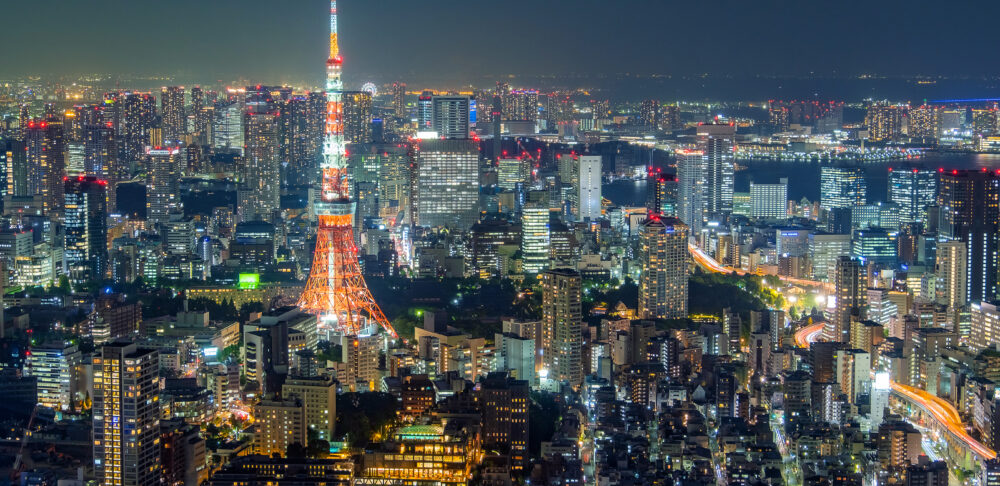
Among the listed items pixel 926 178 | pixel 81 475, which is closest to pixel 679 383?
pixel 81 475

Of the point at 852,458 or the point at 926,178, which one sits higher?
the point at 926,178

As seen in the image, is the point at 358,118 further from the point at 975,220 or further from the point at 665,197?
the point at 975,220

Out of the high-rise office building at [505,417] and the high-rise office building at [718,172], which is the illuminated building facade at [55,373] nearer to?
the high-rise office building at [505,417]

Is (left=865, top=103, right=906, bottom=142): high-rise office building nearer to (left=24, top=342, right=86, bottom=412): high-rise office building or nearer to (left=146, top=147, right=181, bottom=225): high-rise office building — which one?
(left=146, top=147, right=181, bottom=225): high-rise office building

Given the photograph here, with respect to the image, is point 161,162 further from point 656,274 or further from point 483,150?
point 656,274

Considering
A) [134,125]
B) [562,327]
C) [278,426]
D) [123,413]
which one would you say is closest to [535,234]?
[562,327]

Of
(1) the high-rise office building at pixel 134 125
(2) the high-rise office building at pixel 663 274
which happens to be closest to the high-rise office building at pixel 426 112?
(1) the high-rise office building at pixel 134 125

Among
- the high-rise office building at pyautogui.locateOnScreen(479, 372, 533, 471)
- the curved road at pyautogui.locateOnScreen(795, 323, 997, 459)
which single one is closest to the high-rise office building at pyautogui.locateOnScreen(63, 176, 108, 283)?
the high-rise office building at pyautogui.locateOnScreen(479, 372, 533, 471)
